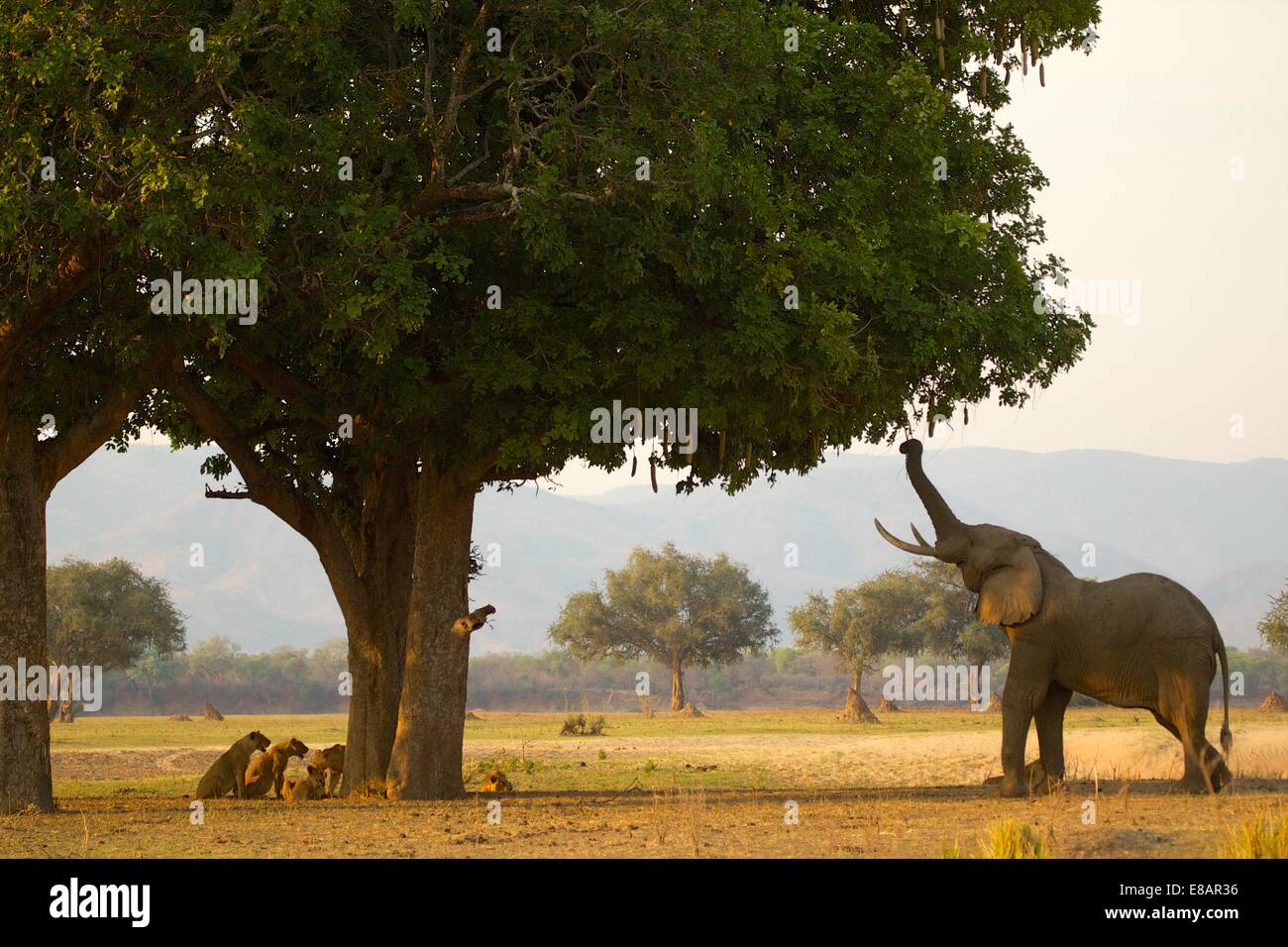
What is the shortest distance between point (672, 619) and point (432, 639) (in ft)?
256

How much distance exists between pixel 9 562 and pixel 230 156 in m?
7.39

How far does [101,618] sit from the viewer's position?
82.4 m

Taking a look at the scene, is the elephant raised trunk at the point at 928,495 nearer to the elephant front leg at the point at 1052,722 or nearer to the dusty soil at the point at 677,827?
the elephant front leg at the point at 1052,722

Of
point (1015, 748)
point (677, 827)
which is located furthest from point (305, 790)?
point (1015, 748)

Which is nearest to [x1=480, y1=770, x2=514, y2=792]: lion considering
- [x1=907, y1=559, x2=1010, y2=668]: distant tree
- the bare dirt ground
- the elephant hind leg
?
the bare dirt ground

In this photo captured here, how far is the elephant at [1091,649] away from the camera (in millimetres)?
19516

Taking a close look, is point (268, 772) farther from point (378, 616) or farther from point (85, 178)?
point (85, 178)

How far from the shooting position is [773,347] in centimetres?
1845

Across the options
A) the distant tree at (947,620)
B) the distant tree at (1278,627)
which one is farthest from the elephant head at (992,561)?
the distant tree at (947,620)

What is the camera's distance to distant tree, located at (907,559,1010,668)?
88.6 m

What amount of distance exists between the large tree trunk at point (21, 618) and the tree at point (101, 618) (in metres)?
64.0

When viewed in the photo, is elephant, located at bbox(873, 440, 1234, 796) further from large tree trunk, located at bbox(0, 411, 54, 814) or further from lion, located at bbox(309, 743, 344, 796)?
large tree trunk, located at bbox(0, 411, 54, 814)

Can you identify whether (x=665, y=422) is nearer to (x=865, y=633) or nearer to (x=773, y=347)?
(x=773, y=347)

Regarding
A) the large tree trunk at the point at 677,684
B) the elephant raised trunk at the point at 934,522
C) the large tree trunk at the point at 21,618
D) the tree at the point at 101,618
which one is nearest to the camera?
the large tree trunk at the point at 21,618
